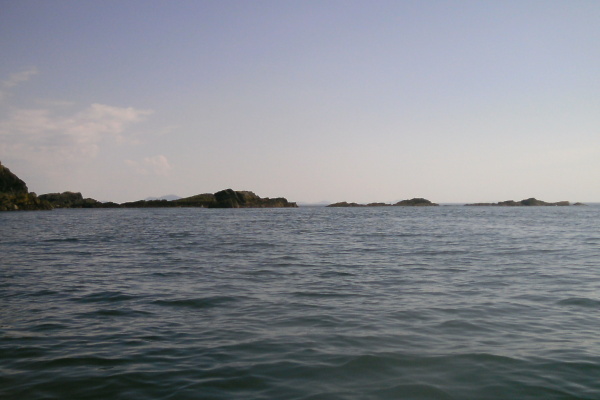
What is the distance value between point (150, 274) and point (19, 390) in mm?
10432

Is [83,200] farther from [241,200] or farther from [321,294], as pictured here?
[321,294]

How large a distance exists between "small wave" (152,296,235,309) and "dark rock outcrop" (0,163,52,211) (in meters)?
115

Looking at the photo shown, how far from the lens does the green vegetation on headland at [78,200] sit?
366 ft

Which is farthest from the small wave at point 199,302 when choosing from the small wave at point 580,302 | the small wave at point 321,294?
the small wave at point 580,302

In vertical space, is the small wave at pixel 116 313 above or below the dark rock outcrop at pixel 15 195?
below

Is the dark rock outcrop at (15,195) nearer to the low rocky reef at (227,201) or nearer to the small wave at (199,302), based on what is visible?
A: the low rocky reef at (227,201)

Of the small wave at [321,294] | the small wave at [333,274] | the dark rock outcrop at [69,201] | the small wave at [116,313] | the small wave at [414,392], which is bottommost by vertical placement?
the small wave at [414,392]

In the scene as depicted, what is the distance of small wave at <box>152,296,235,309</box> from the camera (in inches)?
453

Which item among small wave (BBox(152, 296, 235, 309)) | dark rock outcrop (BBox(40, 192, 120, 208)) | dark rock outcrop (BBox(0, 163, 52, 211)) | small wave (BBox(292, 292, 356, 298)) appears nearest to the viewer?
small wave (BBox(152, 296, 235, 309))

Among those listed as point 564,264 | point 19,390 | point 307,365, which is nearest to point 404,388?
point 307,365

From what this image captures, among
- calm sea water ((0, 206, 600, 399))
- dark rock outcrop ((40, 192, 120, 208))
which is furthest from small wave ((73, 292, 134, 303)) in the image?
dark rock outcrop ((40, 192, 120, 208))

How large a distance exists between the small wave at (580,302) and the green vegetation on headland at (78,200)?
122m

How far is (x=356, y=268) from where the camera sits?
1778 cm

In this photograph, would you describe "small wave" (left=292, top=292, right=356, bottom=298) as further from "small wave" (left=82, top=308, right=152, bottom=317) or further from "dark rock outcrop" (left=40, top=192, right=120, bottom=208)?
"dark rock outcrop" (left=40, top=192, right=120, bottom=208)
